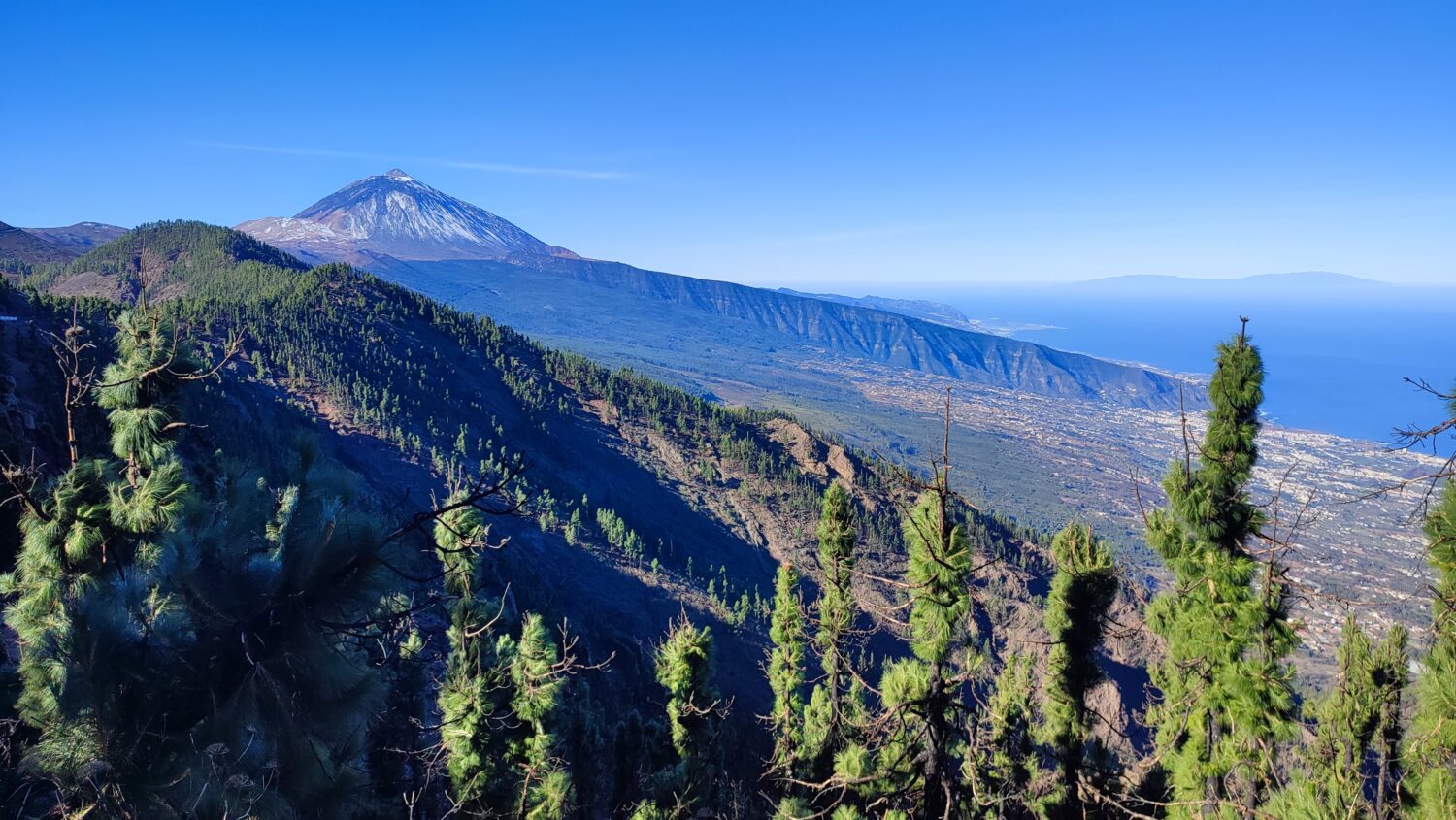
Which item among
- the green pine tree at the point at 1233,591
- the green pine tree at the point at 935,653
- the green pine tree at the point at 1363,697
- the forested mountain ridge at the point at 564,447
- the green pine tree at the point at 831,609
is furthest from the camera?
the forested mountain ridge at the point at 564,447

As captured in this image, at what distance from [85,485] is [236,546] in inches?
144

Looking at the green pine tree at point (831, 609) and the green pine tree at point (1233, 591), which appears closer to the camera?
the green pine tree at point (1233, 591)

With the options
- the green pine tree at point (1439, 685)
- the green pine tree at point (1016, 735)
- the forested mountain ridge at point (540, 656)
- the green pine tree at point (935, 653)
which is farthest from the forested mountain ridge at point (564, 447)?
the green pine tree at point (1439, 685)

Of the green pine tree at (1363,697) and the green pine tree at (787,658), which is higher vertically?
the green pine tree at (1363,697)

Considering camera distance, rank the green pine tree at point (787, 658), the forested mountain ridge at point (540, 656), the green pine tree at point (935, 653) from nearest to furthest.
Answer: the forested mountain ridge at point (540, 656) → the green pine tree at point (935, 653) → the green pine tree at point (787, 658)

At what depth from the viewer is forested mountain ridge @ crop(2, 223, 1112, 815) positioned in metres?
48.3

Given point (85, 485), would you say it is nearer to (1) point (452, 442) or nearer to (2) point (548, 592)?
(2) point (548, 592)

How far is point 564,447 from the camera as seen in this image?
81.9 metres

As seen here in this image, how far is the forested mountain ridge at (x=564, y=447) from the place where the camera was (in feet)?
158

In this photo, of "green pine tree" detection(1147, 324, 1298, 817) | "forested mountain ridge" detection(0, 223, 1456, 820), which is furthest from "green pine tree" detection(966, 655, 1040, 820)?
"green pine tree" detection(1147, 324, 1298, 817)

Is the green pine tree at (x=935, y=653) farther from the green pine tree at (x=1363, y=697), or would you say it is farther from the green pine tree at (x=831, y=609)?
the green pine tree at (x=831, y=609)

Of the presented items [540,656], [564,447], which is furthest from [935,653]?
[564,447]

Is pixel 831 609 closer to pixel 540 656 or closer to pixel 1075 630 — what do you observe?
pixel 1075 630

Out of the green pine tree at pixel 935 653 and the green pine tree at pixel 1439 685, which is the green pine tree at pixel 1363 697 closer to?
the green pine tree at pixel 1439 685
